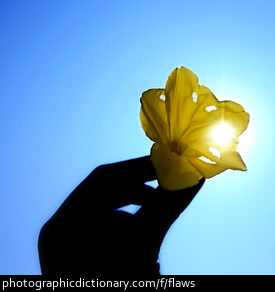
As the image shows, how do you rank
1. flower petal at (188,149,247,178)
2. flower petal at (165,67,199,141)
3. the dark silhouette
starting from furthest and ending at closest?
flower petal at (165,67,199,141) < flower petal at (188,149,247,178) < the dark silhouette

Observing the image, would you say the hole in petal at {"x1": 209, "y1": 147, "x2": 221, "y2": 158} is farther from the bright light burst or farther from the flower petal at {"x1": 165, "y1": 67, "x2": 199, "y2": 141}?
the flower petal at {"x1": 165, "y1": 67, "x2": 199, "y2": 141}

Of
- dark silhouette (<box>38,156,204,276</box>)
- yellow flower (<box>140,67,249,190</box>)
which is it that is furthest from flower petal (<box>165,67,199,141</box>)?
dark silhouette (<box>38,156,204,276</box>)

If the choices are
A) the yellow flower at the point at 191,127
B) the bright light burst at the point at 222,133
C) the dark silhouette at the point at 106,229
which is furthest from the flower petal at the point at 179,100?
the dark silhouette at the point at 106,229

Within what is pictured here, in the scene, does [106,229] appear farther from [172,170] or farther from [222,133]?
[222,133]

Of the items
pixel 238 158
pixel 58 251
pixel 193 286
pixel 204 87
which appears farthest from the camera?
pixel 204 87

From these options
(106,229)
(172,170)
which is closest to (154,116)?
(172,170)

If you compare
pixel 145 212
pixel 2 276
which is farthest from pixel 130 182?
pixel 2 276

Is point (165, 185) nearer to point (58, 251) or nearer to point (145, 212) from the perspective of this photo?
point (145, 212)

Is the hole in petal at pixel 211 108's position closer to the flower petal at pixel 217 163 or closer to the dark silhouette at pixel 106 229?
the flower petal at pixel 217 163
